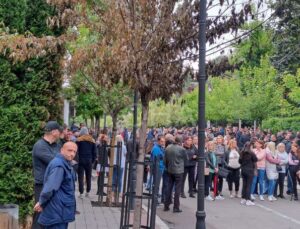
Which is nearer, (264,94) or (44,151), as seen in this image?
(44,151)

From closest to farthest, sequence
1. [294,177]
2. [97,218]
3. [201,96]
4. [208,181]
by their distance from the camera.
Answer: [201,96] < [97,218] < [208,181] < [294,177]

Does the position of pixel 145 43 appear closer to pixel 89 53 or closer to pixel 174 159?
pixel 89 53

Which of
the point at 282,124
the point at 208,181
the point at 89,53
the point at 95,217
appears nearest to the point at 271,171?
the point at 208,181

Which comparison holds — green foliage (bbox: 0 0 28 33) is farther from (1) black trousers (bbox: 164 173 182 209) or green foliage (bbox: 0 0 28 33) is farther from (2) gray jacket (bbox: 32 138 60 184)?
(1) black trousers (bbox: 164 173 182 209)

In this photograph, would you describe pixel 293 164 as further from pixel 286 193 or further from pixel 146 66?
pixel 146 66

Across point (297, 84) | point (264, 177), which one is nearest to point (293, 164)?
point (264, 177)

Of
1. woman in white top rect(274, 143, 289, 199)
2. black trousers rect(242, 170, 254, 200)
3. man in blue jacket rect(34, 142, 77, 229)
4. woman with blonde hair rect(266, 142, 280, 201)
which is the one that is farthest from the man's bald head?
woman in white top rect(274, 143, 289, 199)

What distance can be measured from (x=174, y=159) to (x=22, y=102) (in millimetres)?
5968

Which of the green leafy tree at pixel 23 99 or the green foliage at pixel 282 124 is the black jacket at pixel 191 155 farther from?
the green foliage at pixel 282 124

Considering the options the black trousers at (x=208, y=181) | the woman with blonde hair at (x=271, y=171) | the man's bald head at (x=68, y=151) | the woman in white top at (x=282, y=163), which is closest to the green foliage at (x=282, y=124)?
the woman in white top at (x=282, y=163)

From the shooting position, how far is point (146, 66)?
865cm

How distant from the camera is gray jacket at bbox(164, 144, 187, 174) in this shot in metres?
14.8

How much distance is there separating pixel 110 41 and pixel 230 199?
11.0 m

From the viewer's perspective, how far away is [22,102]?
966 centimetres
